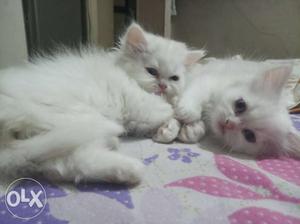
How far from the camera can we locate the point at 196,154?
993 mm

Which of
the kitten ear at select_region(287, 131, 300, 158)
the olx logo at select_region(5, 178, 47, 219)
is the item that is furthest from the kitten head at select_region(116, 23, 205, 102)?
the olx logo at select_region(5, 178, 47, 219)

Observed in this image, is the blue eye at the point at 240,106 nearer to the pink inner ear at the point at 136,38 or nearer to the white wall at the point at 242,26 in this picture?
the pink inner ear at the point at 136,38

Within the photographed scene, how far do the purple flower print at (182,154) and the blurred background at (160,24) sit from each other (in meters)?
1.12

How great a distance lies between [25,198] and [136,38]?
2.25 ft

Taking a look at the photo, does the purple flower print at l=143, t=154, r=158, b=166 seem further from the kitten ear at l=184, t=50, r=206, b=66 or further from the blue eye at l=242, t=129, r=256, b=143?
the kitten ear at l=184, t=50, r=206, b=66

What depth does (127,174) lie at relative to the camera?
0.75 meters

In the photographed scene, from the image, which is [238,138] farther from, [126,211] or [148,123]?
[126,211]

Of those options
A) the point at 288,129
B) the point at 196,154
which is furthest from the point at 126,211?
the point at 288,129

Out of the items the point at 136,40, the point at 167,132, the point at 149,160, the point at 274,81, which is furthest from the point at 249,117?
the point at 136,40

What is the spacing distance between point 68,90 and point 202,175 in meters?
0.41

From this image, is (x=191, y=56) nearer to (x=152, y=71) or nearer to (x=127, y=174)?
(x=152, y=71)

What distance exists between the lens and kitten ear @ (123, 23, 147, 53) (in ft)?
3.92

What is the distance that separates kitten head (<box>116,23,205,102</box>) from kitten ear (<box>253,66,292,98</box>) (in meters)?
0.27

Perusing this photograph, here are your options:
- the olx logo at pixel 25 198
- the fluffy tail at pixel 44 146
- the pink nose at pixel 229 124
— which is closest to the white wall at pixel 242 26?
the pink nose at pixel 229 124
